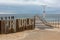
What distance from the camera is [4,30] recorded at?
1908 cm

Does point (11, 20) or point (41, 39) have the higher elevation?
point (11, 20)

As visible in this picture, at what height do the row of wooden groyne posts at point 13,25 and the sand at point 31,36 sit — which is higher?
the row of wooden groyne posts at point 13,25

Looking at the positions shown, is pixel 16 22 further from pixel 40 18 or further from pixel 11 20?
pixel 40 18

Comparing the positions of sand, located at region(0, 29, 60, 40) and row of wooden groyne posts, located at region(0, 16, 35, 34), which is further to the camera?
row of wooden groyne posts, located at region(0, 16, 35, 34)

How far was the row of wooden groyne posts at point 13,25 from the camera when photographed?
1908 cm

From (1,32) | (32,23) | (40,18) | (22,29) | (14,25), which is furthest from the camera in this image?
(40,18)

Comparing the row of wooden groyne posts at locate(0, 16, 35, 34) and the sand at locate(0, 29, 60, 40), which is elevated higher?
the row of wooden groyne posts at locate(0, 16, 35, 34)

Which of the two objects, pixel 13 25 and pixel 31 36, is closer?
pixel 31 36

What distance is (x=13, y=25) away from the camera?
20.0 m

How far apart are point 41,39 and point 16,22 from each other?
6281 millimetres

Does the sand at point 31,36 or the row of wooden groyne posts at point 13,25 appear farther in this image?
the row of wooden groyne posts at point 13,25

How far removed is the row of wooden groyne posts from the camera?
62.6ft


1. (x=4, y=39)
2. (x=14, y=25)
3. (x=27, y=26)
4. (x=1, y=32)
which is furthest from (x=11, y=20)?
(x=4, y=39)

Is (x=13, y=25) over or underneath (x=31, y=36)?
over
